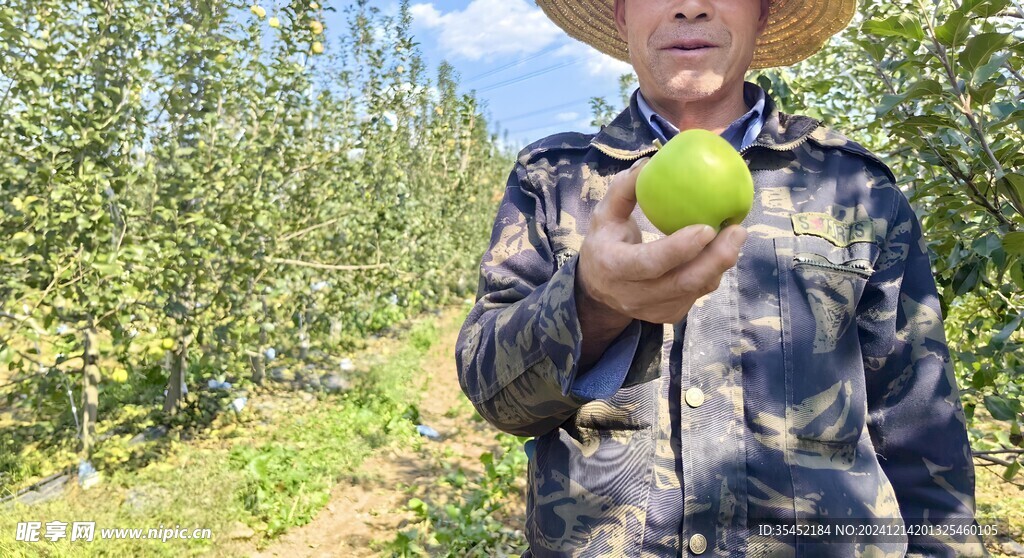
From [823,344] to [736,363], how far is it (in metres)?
0.16

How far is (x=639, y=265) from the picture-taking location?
779mm

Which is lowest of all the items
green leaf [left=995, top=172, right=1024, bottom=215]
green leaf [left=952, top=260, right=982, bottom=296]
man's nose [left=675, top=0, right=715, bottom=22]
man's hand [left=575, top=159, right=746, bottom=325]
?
man's hand [left=575, top=159, right=746, bottom=325]

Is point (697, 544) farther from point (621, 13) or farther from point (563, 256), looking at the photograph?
point (621, 13)

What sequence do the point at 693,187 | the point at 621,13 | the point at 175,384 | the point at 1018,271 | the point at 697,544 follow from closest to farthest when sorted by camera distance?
the point at 693,187
the point at 697,544
the point at 621,13
the point at 1018,271
the point at 175,384

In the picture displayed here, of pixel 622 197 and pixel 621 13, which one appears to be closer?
pixel 622 197

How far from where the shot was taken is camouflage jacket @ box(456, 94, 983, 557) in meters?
1.13

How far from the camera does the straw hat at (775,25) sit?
68.0 inches

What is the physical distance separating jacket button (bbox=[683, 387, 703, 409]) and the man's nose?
26.8 inches

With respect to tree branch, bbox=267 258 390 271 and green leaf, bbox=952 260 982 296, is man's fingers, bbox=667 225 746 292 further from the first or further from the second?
tree branch, bbox=267 258 390 271

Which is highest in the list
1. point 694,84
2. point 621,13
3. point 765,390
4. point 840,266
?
point 621,13

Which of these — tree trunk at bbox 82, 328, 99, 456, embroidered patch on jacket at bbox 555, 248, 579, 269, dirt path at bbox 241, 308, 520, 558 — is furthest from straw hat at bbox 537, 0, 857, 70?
tree trunk at bbox 82, 328, 99, 456

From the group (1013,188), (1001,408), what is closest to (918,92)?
(1013,188)

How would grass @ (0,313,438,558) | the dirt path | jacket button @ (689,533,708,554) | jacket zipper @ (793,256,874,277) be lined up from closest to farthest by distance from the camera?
jacket button @ (689,533,708,554)
jacket zipper @ (793,256,874,277)
grass @ (0,313,438,558)
the dirt path

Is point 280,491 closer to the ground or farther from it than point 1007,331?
closer to the ground
